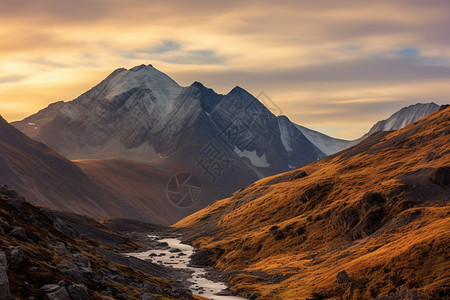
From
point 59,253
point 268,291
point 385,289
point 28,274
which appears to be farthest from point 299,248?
point 28,274

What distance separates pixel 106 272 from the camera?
88438 mm

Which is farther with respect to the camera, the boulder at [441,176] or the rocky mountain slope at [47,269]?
the boulder at [441,176]

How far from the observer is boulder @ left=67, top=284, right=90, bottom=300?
53.8 meters

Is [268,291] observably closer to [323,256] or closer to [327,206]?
[323,256]

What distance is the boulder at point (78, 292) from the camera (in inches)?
2117

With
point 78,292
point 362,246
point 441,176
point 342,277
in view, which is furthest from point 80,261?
point 441,176

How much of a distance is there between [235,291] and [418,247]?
47.1m

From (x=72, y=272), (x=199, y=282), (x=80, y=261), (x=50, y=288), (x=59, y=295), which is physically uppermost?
→ (x=50, y=288)

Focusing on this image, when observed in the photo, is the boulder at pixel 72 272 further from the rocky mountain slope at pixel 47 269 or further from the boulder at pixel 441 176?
the boulder at pixel 441 176

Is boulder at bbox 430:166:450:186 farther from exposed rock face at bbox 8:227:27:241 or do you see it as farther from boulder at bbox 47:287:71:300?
boulder at bbox 47:287:71:300

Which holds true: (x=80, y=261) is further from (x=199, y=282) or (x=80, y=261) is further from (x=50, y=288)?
(x=199, y=282)

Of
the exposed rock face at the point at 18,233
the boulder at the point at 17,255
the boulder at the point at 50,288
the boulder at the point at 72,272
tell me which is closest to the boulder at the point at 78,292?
the boulder at the point at 50,288

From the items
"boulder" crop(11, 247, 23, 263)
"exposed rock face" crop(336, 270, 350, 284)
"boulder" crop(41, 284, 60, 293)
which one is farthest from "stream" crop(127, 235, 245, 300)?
"boulder" crop(41, 284, 60, 293)

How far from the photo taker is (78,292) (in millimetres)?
54125
